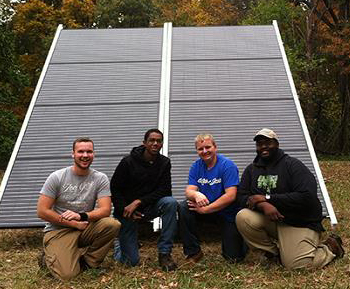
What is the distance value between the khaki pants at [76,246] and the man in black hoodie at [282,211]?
4.29ft

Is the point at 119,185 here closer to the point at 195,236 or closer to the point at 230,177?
the point at 195,236

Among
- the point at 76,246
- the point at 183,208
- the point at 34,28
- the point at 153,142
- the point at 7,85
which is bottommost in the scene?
the point at 76,246

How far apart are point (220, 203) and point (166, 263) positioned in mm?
803

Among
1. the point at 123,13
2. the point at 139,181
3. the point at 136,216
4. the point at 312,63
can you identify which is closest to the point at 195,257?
the point at 136,216

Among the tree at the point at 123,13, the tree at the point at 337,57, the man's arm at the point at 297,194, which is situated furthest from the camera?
the tree at the point at 123,13

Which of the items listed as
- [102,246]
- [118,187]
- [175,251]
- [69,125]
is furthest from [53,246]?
[69,125]

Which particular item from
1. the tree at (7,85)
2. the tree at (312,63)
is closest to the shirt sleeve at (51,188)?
the tree at (7,85)

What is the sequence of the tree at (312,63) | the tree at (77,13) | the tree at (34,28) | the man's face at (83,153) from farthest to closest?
the tree at (77,13), the tree at (34,28), the tree at (312,63), the man's face at (83,153)

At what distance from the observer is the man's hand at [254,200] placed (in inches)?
191

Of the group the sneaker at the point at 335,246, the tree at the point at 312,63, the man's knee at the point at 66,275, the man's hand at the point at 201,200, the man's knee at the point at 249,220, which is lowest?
the man's knee at the point at 66,275

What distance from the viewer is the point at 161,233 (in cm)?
516

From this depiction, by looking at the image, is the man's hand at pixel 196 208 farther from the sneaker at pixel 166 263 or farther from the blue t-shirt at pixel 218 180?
the sneaker at pixel 166 263

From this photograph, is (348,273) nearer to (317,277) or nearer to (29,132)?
(317,277)

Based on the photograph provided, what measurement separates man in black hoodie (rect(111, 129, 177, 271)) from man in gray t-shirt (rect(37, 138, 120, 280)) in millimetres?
228
